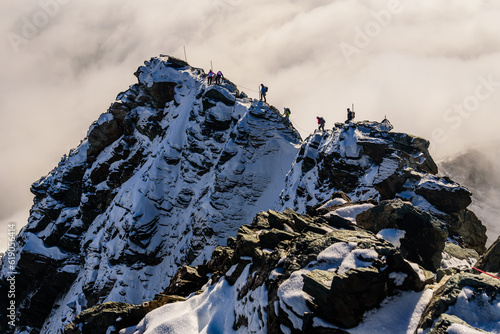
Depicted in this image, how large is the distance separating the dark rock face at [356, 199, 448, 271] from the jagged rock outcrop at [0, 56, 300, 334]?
123 ft

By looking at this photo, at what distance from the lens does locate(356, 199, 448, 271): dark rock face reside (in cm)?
1695

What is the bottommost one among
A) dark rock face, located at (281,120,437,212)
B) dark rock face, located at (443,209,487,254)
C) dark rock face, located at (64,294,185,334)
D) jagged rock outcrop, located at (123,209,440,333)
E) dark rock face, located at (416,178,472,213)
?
dark rock face, located at (64,294,185,334)

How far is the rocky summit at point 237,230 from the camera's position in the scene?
39.7 feet

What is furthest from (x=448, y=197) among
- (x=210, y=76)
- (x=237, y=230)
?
(x=210, y=76)

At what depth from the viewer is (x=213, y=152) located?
2415 inches

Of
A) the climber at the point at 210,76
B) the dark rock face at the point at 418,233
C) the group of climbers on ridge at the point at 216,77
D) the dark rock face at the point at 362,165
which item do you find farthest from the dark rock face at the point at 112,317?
the group of climbers on ridge at the point at 216,77

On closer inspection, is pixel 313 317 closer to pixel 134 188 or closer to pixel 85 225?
pixel 134 188

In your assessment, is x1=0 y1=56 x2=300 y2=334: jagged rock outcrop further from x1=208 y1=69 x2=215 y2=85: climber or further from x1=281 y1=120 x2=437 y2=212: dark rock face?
x1=281 y1=120 x2=437 y2=212: dark rock face

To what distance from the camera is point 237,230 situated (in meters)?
54.6

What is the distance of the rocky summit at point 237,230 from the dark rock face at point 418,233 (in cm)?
6

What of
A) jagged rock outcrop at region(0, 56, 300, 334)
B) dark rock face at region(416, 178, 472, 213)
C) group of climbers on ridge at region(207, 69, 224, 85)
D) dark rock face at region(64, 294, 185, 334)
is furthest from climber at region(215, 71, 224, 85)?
dark rock face at region(64, 294, 185, 334)

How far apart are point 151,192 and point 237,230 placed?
17869 mm

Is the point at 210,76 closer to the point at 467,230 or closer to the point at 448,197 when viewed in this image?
the point at 448,197

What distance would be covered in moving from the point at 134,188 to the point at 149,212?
5.74 m
